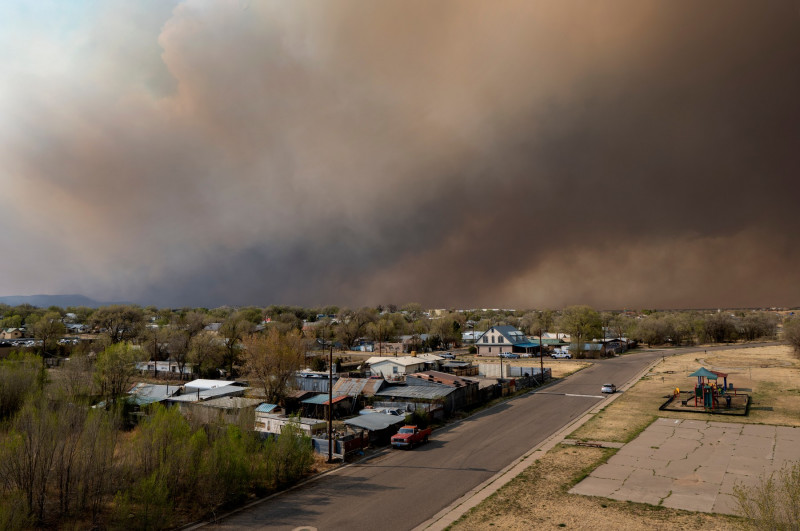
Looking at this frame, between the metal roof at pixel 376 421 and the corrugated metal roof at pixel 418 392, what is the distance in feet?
20.1

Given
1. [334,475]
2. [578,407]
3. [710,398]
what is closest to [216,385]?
[334,475]

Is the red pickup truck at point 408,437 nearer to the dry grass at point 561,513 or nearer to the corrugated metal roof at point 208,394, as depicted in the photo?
the dry grass at point 561,513

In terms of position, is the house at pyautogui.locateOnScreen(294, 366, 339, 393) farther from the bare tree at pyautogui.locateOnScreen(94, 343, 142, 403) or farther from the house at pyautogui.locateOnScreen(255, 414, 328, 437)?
the bare tree at pyautogui.locateOnScreen(94, 343, 142, 403)

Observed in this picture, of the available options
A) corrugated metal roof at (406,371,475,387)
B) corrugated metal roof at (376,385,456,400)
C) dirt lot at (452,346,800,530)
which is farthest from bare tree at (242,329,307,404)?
dirt lot at (452,346,800,530)

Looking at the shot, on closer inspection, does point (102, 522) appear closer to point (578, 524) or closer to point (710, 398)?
point (578, 524)

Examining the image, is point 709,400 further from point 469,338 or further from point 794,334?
point 469,338

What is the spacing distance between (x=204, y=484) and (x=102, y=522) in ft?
12.8

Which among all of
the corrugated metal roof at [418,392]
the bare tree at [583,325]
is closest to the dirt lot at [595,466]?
the corrugated metal roof at [418,392]

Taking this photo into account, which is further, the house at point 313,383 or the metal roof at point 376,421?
the house at point 313,383

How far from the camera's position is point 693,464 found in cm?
2480

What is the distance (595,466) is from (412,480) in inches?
403

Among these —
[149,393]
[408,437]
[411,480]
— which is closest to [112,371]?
[149,393]

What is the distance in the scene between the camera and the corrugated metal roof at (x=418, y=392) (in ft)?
132

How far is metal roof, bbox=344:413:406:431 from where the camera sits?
31047 mm
